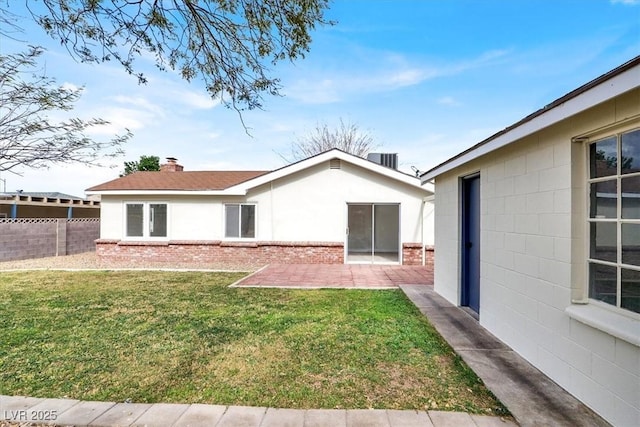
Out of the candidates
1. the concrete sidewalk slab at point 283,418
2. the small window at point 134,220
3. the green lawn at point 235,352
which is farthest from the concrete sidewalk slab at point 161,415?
the small window at point 134,220

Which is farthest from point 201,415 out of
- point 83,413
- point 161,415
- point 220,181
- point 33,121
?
point 220,181

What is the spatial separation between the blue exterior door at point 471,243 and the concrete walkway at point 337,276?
2.64 metres

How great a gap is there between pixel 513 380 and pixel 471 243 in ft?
10.2

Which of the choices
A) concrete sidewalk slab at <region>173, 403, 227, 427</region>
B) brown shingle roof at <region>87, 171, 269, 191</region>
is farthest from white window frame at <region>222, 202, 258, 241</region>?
concrete sidewalk slab at <region>173, 403, 227, 427</region>

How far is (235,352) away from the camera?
4363 mm

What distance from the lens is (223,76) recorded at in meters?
5.17

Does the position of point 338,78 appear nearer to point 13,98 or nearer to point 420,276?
point 420,276

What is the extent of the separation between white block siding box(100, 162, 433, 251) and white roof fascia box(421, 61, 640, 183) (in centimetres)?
805

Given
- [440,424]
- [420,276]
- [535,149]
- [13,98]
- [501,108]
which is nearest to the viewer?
[440,424]

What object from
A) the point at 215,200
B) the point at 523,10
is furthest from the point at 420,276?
the point at 215,200

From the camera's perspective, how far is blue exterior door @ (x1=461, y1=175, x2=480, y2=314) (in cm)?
602

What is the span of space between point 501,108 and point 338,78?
7.40m

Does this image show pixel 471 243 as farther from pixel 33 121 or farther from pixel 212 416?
pixel 33 121

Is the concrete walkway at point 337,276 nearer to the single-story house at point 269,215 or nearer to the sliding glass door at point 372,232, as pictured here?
the single-story house at point 269,215
